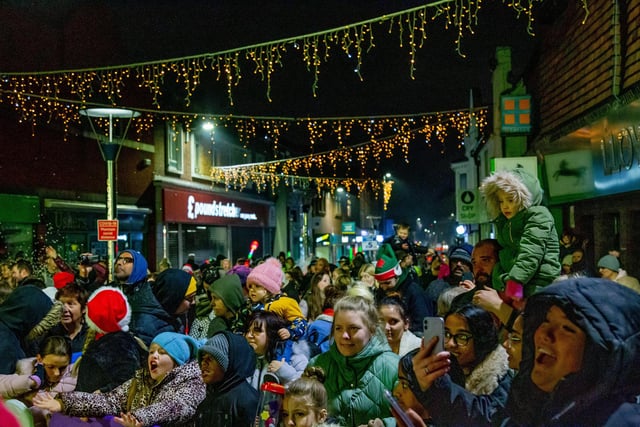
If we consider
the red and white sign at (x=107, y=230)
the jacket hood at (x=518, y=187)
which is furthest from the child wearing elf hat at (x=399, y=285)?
the red and white sign at (x=107, y=230)

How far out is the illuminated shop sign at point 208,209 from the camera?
2720cm

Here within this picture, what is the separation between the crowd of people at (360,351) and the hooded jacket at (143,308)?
0.02m

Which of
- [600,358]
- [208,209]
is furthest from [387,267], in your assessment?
[208,209]

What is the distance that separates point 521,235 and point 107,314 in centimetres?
350

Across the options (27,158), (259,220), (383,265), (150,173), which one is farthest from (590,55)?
(259,220)

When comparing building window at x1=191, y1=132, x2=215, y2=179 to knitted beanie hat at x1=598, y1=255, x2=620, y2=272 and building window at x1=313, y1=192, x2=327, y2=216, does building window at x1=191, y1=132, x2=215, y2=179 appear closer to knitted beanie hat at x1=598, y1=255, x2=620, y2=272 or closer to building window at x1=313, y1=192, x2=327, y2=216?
knitted beanie hat at x1=598, y1=255, x2=620, y2=272

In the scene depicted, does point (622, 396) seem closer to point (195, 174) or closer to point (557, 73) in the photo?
point (557, 73)

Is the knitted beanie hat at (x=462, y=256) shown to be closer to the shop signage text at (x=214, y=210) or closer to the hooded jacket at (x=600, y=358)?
the hooded jacket at (x=600, y=358)

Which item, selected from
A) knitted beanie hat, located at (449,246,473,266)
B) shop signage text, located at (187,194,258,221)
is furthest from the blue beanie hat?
shop signage text, located at (187,194,258,221)

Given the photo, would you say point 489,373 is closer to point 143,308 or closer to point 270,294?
point 270,294

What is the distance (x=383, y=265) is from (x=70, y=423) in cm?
394

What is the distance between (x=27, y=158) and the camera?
1769 centimetres

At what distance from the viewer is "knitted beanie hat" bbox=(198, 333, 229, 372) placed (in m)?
4.28

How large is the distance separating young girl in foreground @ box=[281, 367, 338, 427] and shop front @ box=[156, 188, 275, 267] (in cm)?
1626
